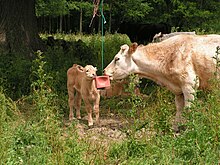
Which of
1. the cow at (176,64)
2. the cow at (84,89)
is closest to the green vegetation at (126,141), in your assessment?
the cow at (176,64)

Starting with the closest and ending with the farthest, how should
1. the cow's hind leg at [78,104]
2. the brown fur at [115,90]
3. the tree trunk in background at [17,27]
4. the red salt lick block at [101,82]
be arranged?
the red salt lick block at [101,82], the cow's hind leg at [78,104], the brown fur at [115,90], the tree trunk in background at [17,27]

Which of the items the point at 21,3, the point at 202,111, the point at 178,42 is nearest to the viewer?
the point at 202,111

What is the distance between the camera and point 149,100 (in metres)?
8.73

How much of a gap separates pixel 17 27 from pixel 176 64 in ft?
18.0

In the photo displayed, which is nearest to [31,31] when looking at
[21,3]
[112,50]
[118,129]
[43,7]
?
[21,3]

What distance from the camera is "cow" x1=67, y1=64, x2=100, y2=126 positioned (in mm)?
7457

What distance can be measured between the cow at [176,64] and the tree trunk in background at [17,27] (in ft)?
14.5

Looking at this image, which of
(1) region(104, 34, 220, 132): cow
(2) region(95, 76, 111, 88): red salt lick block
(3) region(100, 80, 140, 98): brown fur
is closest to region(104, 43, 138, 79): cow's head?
(1) region(104, 34, 220, 132): cow

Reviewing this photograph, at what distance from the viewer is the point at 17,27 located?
36.9 feet

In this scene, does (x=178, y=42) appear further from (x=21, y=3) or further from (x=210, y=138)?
(x=21, y=3)

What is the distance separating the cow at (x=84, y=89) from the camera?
7.46 m

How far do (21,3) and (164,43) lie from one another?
207 inches

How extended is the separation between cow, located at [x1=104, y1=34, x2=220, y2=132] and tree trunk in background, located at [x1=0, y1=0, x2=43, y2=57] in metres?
4.43

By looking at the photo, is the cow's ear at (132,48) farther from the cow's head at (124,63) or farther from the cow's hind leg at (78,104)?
the cow's hind leg at (78,104)
